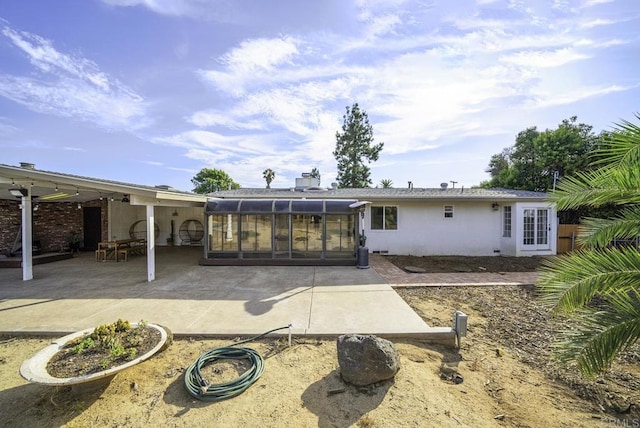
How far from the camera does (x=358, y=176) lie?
26234 mm

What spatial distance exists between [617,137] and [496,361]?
2.93 meters

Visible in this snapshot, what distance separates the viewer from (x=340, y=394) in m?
2.93

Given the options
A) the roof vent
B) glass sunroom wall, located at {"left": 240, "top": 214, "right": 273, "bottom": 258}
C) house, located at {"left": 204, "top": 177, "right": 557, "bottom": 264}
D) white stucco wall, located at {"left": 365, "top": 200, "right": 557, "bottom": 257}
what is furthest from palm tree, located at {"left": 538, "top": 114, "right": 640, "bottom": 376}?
the roof vent

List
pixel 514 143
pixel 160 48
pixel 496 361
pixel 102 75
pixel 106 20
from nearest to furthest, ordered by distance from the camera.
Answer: pixel 496 361 → pixel 106 20 → pixel 160 48 → pixel 102 75 → pixel 514 143

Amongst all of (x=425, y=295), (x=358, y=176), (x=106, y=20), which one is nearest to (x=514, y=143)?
(x=358, y=176)

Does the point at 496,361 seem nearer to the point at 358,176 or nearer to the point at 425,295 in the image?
the point at 425,295

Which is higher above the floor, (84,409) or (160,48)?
(160,48)

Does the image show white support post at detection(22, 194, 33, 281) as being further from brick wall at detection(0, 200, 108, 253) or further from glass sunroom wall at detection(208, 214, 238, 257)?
glass sunroom wall at detection(208, 214, 238, 257)

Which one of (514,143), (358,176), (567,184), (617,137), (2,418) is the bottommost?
(2,418)

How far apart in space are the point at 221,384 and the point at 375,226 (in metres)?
9.63

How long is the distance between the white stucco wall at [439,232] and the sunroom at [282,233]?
272cm

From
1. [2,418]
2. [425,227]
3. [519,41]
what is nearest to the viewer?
[2,418]

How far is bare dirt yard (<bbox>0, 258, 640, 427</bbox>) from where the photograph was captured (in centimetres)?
260

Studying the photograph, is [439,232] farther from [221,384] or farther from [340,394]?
A: [221,384]
